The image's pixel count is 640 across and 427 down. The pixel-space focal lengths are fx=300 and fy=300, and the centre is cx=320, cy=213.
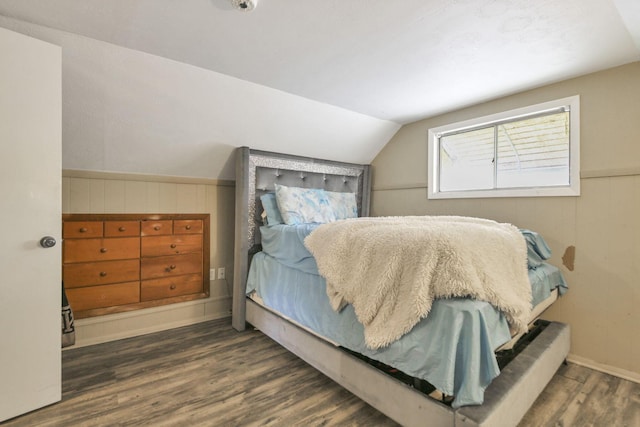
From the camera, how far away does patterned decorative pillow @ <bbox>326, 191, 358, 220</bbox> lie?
2892 millimetres

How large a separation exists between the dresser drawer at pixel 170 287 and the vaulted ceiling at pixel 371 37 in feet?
5.88

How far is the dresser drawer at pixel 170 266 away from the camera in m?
2.55

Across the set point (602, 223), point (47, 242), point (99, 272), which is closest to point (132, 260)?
point (99, 272)

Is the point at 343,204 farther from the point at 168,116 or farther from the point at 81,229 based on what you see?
the point at 81,229

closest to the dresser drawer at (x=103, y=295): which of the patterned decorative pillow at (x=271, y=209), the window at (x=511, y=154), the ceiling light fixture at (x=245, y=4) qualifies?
the patterned decorative pillow at (x=271, y=209)

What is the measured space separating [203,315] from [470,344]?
2.43 m

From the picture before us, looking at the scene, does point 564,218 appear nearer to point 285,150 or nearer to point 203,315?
point 285,150

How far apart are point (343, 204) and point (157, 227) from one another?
1.70m

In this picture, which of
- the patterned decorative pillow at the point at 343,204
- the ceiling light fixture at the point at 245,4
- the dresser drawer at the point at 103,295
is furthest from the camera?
the patterned decorative pillow at the point at 343,204

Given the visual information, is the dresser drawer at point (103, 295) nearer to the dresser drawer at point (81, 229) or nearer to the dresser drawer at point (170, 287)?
the dresser drawer at point (170, 287)

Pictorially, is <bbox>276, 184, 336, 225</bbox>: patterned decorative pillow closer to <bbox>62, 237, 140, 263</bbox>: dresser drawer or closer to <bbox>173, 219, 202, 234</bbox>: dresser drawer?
<bbox>173, 219, 202, 234</bbox>: dresser drawer

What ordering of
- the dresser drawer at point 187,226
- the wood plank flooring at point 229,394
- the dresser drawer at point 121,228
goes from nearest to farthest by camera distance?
the wood plank flooring at point 229,394
the dresser drawer at point 121,228
the dresser drawer at point 187,226

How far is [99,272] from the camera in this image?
92.2 inches

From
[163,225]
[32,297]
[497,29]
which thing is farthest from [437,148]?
[32,297]
